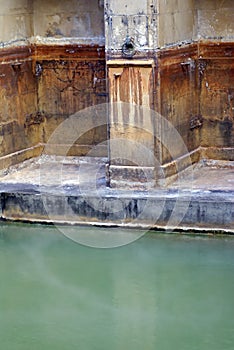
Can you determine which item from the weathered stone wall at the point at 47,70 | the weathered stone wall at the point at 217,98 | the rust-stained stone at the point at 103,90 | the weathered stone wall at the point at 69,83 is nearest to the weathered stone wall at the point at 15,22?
the weathered stone wall at the point at 47,70

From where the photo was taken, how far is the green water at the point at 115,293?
6637 millimetres

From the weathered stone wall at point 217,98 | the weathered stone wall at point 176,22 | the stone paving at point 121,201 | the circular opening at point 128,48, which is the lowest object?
the stone paving at point 121,201

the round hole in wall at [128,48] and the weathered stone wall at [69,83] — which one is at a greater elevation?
the round hole in wall at [128,48]

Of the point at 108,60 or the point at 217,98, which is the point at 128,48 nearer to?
the point at 108,60

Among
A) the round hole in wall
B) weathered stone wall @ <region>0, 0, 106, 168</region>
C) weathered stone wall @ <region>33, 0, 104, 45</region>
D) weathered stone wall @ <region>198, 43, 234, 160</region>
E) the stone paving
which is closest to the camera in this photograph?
the stone paving

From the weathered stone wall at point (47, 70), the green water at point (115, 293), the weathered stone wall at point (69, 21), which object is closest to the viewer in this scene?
the green water at point (115, 293)

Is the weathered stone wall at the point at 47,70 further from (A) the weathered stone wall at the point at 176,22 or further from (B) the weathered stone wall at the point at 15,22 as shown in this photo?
(A) the weathered stone wall at the point at 176,22

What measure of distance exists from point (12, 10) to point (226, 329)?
15.1 ft

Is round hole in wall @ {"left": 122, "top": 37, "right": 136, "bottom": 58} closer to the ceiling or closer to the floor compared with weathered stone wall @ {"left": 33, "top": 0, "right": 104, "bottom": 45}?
closer to the floor

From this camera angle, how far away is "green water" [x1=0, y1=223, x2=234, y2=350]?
6.64 m

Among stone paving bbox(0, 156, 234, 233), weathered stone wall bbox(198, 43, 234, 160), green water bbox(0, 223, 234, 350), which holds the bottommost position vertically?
green water bbox(0, 223, 234, 350)

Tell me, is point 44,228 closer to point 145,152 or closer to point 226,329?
point 145,152

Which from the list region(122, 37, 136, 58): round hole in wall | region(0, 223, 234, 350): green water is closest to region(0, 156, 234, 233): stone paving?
region(0, 223, 234, 350): green water

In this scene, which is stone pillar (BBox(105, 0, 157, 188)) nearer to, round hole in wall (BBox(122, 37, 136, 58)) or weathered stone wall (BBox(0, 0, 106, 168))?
round hole in wall (BBox(122, 37, 136, 58))
